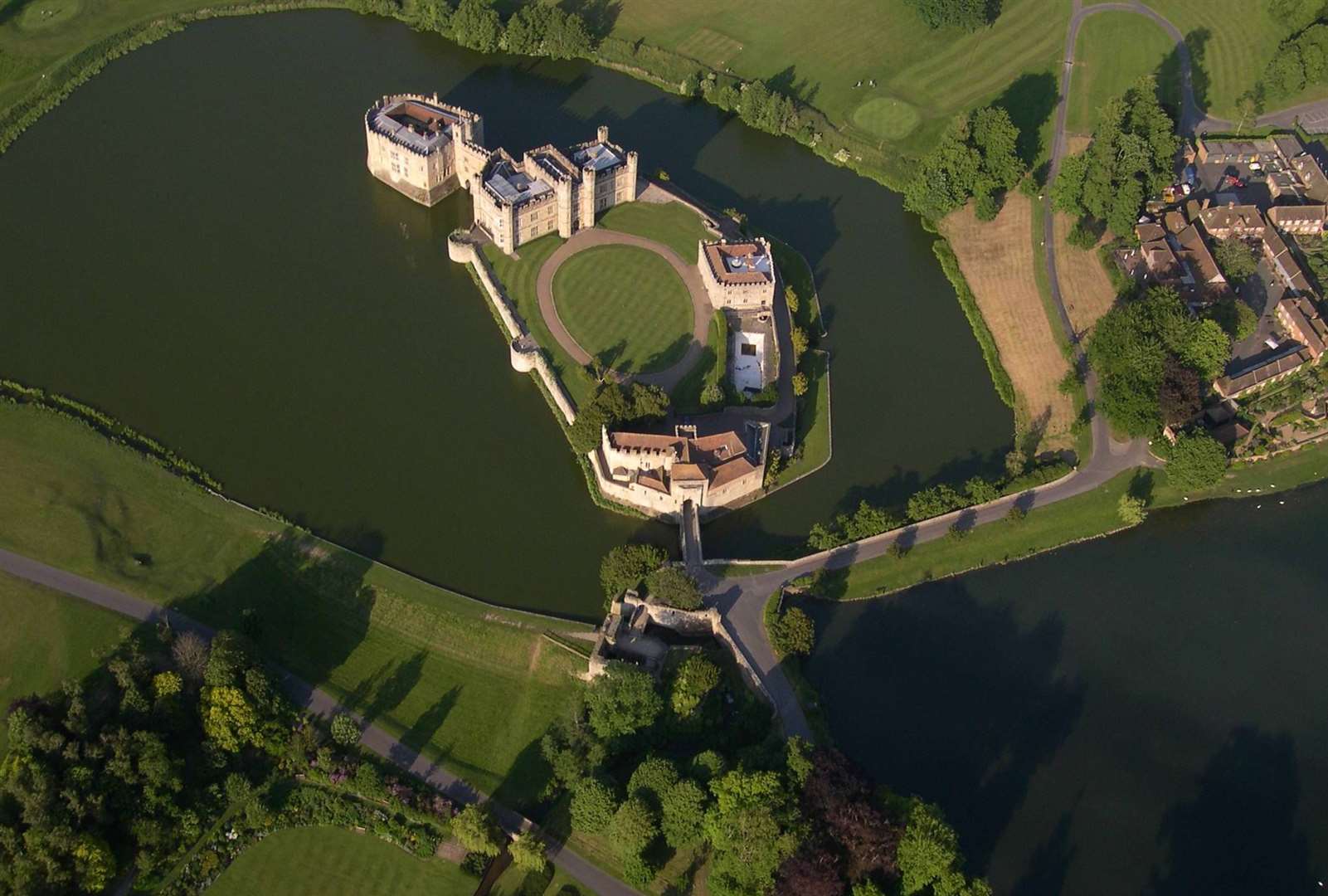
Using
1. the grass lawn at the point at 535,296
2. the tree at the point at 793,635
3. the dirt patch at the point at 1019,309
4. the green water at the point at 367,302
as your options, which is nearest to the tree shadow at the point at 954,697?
the tree at the point at 793,635

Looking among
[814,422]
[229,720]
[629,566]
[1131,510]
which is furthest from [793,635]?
[229,720]

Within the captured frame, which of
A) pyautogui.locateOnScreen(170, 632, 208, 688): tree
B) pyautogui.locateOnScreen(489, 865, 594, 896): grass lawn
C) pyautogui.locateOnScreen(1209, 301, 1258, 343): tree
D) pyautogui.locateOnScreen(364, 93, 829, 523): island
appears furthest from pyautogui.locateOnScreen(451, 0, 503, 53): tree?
pyautogui.locateOnScreen(489, 865, 594, 896): grass lawn

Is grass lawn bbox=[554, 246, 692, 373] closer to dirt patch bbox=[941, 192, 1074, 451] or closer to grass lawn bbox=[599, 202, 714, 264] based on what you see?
grass lawn bbox=[599, 202, 714, 264]

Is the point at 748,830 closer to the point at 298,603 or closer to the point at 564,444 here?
the point at 298,603

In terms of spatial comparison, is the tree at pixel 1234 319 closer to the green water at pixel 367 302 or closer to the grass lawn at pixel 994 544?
the grass lawn at pixel 994 544

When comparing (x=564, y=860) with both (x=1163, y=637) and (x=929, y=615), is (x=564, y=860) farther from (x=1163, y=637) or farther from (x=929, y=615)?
(x=1163, y=637)

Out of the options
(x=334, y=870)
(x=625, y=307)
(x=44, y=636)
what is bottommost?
(x=334, y=870)
